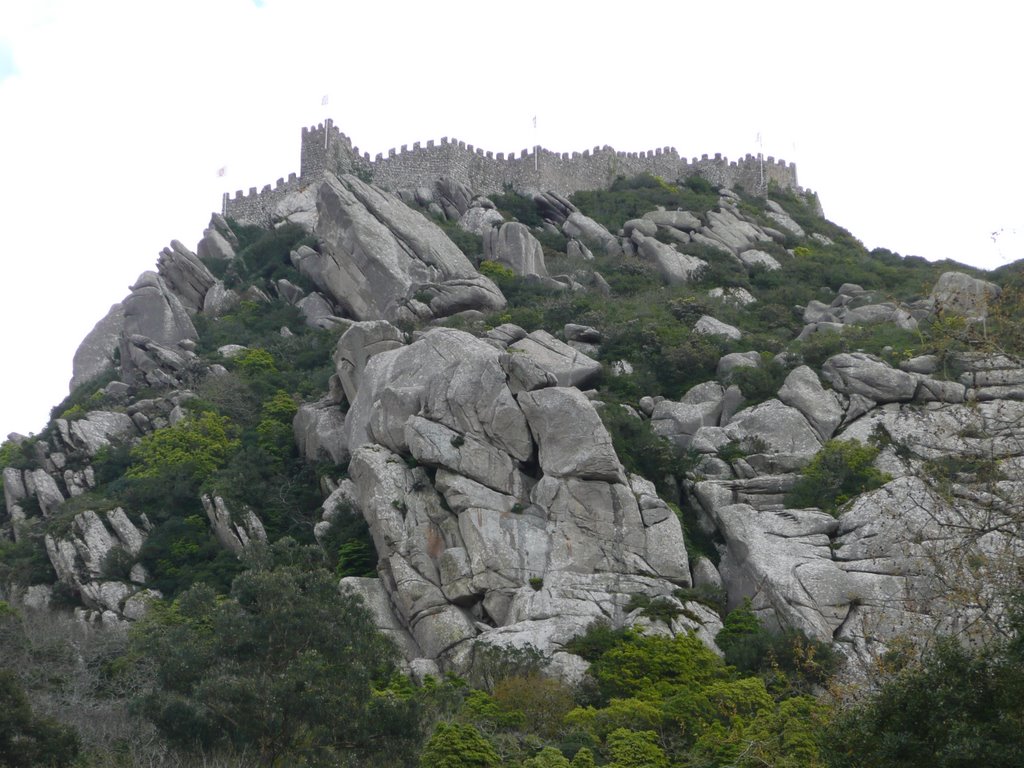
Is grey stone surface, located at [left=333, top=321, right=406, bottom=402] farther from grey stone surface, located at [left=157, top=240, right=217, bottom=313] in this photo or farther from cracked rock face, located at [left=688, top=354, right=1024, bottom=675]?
grey stone surface, located at [left=157, top=240, right=217, bottom=313]

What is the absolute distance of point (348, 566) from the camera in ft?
116

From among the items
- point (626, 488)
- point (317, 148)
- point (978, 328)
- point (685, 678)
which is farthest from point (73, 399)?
point (978, 328)

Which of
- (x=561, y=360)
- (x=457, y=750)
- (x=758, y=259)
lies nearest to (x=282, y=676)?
(x=457, y=750)

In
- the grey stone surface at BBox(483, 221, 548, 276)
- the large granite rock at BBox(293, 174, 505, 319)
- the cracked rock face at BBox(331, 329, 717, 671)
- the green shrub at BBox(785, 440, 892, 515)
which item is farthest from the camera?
the grey stone surface at BBox(483, 221, 548, 276)

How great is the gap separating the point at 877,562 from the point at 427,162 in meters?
39.6

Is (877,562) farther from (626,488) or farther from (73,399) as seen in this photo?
(73,399)

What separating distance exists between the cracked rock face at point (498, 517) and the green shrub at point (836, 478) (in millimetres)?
3350

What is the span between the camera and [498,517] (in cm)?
3503

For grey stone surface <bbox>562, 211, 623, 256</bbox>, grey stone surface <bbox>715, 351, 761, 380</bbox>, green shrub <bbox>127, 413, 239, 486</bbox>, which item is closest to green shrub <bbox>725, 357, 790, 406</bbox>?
grey stone surface <bbox>715, 351, 761, 380</bbox>

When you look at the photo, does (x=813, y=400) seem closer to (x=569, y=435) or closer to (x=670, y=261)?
(x=569, y=435)

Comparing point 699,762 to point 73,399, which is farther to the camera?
point 73,399

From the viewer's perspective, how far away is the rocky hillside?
3303cm

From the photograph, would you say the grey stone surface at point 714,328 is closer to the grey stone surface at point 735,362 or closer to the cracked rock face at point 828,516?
the grey stone surface at point 735,362

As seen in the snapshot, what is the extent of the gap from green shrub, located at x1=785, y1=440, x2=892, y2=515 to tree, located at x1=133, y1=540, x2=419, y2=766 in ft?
41.0
